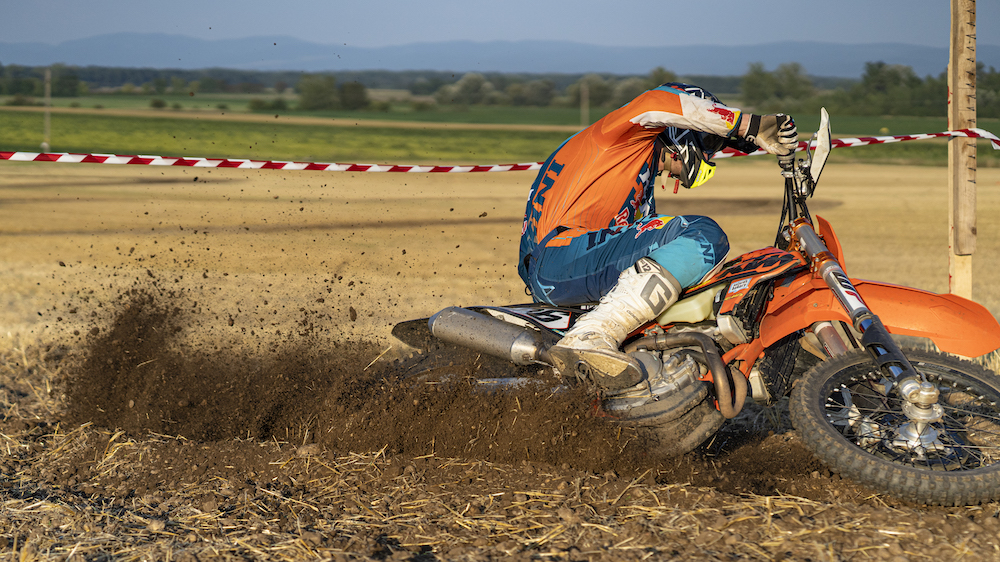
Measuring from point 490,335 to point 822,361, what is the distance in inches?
54.0

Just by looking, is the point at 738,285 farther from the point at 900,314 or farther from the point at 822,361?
the point at 900,314

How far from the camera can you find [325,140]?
2769 centimetres

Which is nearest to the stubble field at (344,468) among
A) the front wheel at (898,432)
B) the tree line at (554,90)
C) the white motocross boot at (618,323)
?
the front wheel at (898,432)

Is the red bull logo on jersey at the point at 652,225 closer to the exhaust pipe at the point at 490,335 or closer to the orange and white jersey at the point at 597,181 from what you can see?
the orange and white jersey at the point at 597,181

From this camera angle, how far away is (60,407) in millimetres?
4730

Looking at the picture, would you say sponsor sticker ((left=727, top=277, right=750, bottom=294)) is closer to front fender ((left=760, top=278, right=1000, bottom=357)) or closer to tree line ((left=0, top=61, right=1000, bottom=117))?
front fender ((left=760, top=278, right=1000, bottom=357))

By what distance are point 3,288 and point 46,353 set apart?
2.94m

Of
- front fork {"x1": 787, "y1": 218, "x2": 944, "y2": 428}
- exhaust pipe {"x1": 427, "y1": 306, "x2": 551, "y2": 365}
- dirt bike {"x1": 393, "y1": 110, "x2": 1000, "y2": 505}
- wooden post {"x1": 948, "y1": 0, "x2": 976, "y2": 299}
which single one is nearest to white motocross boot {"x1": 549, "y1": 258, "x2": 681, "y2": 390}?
dirt bike {"x1": 393, "y1": 110, "x2": 1000, "y2": 505}

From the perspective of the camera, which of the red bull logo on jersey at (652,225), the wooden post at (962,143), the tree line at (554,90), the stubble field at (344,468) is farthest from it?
the tree line at (554,90)

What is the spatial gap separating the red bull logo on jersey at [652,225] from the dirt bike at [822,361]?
0.30 meters

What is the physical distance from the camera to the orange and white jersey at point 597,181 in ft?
12.6

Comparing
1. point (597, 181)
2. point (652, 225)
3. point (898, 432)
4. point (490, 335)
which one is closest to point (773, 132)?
point (652, 225)

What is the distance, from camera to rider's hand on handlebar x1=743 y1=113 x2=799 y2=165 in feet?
11.3

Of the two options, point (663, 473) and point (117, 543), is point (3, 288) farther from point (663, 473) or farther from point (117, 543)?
point (663, 473)
